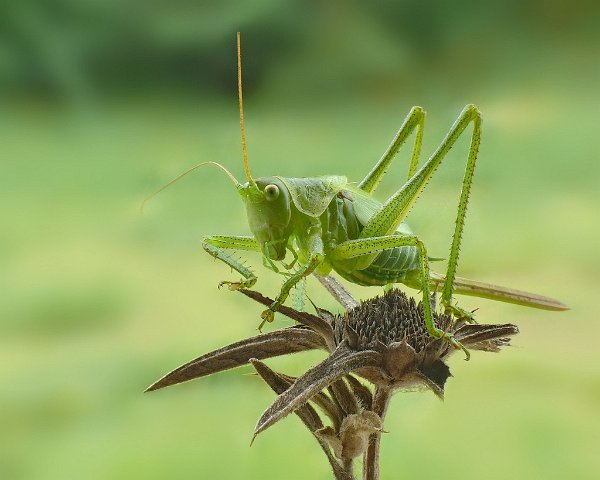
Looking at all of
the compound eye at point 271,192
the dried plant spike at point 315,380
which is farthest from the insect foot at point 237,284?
the dried plant spike at point 315,380

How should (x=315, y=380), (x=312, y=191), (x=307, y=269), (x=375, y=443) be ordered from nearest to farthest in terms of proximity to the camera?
1. (x=315, y=380)
2. (x=375, y=443)
3. (x=307, y=269)
4. (x=312, y=191)

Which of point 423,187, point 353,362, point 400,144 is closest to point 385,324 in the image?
point 353,362

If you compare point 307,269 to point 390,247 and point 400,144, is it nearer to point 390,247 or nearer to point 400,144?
point 390,247

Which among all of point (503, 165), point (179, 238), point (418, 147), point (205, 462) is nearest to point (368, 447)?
point (418, 147)

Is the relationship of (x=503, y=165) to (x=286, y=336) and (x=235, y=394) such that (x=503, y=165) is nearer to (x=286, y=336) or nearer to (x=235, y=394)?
(x=235, y=394)

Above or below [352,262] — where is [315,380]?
below
